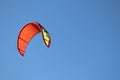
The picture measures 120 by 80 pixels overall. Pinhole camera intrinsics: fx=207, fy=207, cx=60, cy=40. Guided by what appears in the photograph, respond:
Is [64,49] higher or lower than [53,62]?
higher

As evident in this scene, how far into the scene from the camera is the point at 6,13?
1996 mm

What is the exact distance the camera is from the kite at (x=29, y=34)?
188 cm

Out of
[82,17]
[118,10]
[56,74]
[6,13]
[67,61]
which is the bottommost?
[56,74]

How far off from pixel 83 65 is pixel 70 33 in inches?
12.1

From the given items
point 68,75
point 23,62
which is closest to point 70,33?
point 68,75

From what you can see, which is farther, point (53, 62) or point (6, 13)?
point (6, 13)

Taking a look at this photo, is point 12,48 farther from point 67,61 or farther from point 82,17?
point 82,17

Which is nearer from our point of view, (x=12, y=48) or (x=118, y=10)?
(x=118, y=10)

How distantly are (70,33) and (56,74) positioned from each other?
384 millimetres

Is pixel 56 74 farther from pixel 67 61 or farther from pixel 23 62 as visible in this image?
pixel 23 62

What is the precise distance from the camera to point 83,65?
70.5 inches

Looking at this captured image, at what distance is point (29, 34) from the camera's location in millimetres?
1905

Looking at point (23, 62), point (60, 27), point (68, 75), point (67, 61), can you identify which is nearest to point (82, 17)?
point (60, 27)

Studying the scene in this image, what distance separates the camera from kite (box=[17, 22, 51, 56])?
1.88m
